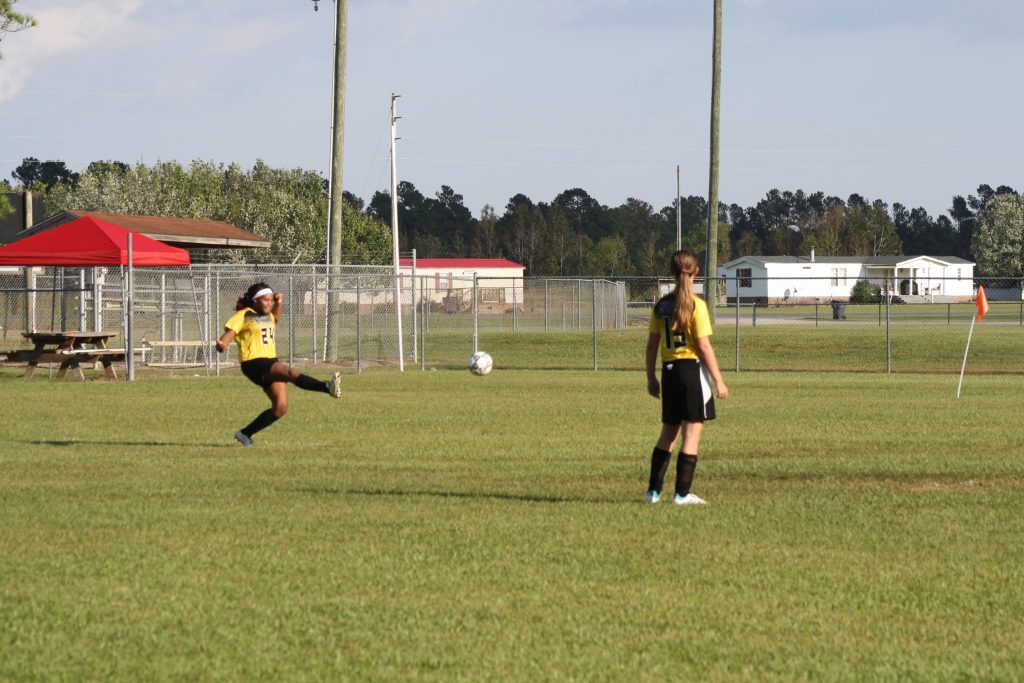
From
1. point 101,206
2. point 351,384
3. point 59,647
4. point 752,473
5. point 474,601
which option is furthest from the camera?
point 101,206

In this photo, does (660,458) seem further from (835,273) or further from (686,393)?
(835,273)

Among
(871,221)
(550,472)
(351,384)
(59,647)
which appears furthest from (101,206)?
(871,221)

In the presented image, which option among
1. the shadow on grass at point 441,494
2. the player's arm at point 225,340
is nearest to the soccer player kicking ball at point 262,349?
the player's arm at point 225,340

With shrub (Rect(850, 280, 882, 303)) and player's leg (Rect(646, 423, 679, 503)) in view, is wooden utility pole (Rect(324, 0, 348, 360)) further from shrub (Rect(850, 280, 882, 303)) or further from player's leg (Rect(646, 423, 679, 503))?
shrub (Rect(850, 280, 882, 303))

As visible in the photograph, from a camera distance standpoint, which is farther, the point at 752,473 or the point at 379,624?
the point at 752,473

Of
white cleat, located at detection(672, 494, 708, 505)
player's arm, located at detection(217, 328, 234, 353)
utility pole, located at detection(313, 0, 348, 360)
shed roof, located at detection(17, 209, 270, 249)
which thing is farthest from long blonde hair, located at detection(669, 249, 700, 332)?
shed roof, located at detection(17, 209, 270, 249)

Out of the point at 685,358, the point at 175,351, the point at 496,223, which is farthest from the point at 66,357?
the point at 496,223

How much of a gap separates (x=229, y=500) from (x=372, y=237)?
7989cm

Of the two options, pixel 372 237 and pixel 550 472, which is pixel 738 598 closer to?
pixel 550 472

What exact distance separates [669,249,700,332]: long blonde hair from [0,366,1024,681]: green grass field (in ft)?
4.50

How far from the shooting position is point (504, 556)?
26.2 feet

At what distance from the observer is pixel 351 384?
992 inches

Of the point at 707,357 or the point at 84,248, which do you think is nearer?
the point at 707,357

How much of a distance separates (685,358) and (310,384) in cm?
563
